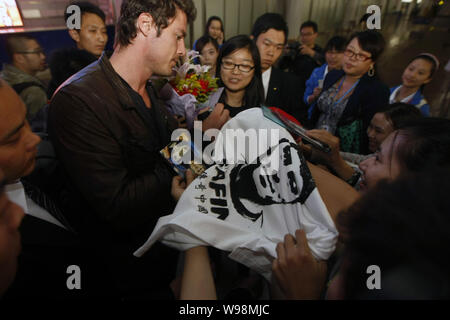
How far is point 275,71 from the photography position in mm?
2928

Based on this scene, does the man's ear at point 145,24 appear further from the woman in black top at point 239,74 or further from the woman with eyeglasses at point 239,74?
the woman in black top at point 239,74

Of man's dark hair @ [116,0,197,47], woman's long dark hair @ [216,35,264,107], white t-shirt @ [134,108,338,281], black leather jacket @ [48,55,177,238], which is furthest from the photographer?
woman's long dark hair @ [216,35,264,107]

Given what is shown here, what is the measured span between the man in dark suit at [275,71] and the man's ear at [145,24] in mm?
1719

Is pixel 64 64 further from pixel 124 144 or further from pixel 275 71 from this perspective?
pixel 275 71

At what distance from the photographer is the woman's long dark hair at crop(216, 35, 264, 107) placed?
2291 mm

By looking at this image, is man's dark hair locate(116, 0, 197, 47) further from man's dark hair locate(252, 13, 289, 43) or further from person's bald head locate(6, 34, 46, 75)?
person's bald head locate(6, 34, 46, 75)

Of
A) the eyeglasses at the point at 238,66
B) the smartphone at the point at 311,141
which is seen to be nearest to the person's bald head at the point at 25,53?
the eyeglasses at the point at 238,66

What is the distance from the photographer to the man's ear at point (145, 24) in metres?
1.35

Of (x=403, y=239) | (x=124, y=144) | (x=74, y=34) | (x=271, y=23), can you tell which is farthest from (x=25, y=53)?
(x=403, y=239)

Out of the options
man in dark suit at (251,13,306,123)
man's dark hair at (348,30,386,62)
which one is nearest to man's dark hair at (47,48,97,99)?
man in dark suit at (251,13,306,123)

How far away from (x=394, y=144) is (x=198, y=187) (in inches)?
41.0

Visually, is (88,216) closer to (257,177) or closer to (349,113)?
(257,177)

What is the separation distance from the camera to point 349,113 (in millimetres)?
2576

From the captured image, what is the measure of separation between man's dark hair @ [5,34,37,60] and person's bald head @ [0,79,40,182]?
2.41 m
